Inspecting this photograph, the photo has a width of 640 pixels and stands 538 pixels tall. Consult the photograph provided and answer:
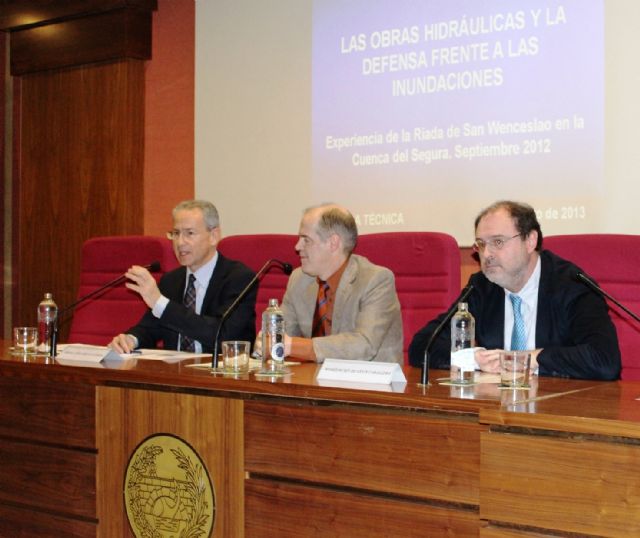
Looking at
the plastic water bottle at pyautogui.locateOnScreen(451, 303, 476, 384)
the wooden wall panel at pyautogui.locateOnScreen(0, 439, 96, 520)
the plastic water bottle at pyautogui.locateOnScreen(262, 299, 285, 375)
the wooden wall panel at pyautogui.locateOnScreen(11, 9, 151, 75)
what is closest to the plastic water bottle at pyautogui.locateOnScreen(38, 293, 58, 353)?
the wooden wall panel at pyautogui.locateOnScreen(0, 439, 96, 520)

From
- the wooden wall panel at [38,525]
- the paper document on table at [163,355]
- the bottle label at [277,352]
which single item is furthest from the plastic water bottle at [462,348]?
the wooden wall panel at [38,525]

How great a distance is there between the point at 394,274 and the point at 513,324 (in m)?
0.67

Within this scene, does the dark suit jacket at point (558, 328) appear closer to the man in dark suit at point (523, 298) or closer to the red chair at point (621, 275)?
the man in dark suit at point (523, 298)

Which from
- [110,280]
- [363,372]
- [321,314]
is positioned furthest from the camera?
[110,280]

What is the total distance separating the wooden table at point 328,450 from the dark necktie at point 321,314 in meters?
0.56

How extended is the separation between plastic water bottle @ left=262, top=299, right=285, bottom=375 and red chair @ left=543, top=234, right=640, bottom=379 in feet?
3.54

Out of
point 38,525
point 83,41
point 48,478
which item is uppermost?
point 83,41

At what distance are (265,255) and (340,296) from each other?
705 millimetres

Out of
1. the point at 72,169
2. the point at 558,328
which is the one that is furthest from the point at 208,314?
the point at 72,169

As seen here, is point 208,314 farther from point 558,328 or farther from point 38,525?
point 558,328

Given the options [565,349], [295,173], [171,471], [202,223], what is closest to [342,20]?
[295,173]

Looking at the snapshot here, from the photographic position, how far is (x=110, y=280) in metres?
4.25

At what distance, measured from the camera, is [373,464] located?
7.03 feet

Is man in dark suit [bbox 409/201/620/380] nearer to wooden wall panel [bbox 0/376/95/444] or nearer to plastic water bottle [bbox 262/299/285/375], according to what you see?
plastic water bottle [bbox 262/299/285/375]
